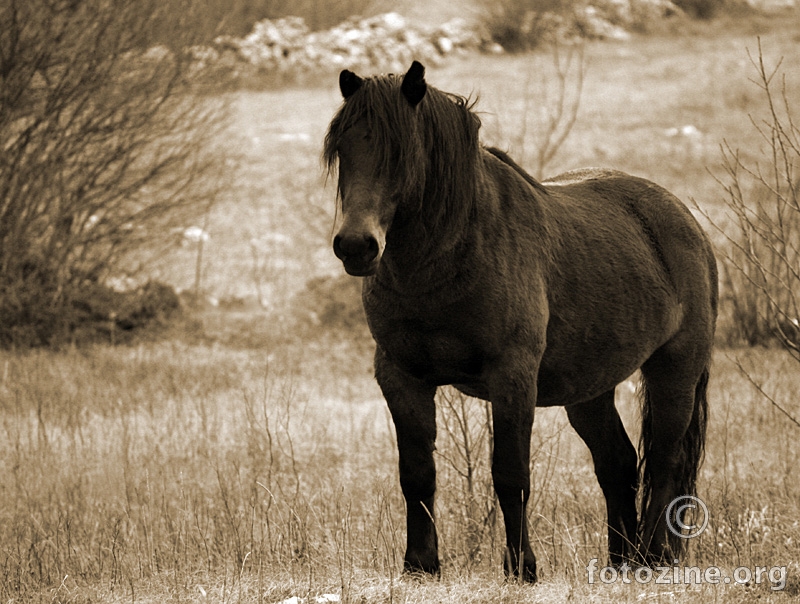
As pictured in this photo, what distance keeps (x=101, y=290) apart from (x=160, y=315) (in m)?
0.85

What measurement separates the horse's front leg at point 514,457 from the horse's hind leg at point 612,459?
1.24 meters

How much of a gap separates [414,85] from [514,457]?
4.82ft

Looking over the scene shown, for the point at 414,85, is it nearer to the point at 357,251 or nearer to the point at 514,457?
the point at 357,251

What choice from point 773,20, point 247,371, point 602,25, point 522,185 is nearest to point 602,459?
point 522,185

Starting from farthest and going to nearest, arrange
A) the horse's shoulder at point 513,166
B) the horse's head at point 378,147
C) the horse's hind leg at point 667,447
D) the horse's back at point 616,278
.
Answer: the horse's hind leg at point 667,447 → the horse's shoulder at point 513,166 → the horse's back at point 616,278 → the horse's head at point 378,147

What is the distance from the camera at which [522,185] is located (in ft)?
13.3

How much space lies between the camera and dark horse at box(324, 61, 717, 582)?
3375 mm

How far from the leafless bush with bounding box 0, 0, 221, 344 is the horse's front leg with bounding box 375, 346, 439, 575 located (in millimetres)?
7714

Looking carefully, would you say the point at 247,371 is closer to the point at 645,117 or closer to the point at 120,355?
the point at 120,355

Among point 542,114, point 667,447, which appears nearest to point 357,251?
point 667,447

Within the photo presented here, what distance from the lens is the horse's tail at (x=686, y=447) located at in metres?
4.81

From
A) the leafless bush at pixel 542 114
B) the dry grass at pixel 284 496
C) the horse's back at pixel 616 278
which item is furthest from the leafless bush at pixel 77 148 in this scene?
the horse's back at pixel 616 278

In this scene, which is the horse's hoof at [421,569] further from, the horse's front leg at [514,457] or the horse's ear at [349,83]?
the horse's ear at [349,83]

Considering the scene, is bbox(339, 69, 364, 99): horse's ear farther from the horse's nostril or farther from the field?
the field
